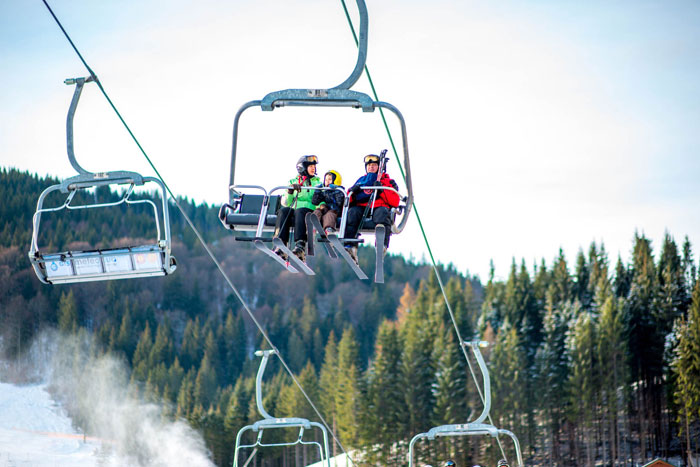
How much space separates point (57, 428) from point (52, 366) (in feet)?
48.6

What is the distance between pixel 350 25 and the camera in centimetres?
1177

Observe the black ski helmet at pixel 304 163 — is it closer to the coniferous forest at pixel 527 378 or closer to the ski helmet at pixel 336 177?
the ski helmet at pixel 336 177

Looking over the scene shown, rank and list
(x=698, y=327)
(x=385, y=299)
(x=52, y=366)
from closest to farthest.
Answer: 1. (x=698, y=327)
2. (x=52, y=366)
3. (x=385, y=299)

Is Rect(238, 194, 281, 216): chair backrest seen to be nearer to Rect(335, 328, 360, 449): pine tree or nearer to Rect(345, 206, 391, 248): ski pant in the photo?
Rect(345, 206, 391, 248): ski pant

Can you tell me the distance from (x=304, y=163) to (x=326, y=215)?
792 millimetres

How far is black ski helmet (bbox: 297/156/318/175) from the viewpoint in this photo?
12.6 m

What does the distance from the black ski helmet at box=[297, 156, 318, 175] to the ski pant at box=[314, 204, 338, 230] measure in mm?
585

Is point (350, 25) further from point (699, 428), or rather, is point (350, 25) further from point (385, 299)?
point (385, 299)

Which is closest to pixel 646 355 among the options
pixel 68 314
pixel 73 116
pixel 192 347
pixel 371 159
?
pixel 371 159

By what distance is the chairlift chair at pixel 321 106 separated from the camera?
32.2 feet

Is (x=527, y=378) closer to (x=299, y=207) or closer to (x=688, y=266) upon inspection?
(x=688, y=266)

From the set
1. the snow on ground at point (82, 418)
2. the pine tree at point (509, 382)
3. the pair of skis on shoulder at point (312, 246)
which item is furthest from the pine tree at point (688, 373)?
the pair of skis on shoulder at point (312, 246)

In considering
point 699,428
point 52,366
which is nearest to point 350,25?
point 699,428

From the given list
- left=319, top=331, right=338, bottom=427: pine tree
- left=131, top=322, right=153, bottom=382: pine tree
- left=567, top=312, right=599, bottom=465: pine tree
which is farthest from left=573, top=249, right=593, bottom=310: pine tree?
left=131, top=322, right=153, bottom=382: pine tree
